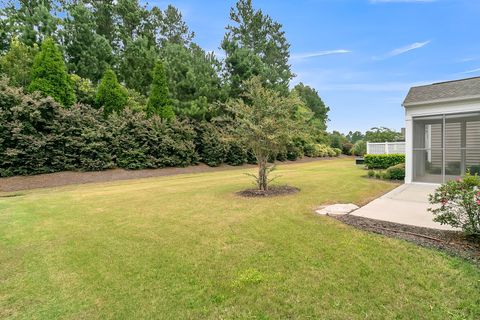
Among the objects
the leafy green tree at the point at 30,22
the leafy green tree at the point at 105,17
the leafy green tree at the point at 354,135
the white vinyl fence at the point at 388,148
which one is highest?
the leafy green tree at the point at 105,17

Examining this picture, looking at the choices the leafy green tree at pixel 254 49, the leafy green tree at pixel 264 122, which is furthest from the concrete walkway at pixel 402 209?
the leafy green tree at pixel 254 49

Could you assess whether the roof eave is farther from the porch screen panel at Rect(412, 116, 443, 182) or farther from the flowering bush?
the flowering bush

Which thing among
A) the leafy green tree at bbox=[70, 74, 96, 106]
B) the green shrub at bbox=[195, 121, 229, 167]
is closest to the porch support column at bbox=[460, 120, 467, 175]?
the green shrub at bbox=[195, 121, 229, 167]

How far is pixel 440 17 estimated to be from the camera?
11.0m

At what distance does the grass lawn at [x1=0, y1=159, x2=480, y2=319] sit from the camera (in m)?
2.47

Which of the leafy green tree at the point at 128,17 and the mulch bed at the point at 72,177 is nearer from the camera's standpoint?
the mulch bed at the point at 72,177

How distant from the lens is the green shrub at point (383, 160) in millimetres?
13727

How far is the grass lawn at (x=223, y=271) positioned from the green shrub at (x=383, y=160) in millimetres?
10873

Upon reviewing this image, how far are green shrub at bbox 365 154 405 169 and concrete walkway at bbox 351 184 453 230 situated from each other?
5.99m

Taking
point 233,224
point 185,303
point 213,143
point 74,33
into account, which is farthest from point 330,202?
point 74,33

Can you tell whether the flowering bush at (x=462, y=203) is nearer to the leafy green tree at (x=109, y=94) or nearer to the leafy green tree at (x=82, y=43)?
the leafy green tree at (x=109, y=94)

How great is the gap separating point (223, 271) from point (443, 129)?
10511 millimetres

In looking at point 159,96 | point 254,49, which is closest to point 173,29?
point 254,49

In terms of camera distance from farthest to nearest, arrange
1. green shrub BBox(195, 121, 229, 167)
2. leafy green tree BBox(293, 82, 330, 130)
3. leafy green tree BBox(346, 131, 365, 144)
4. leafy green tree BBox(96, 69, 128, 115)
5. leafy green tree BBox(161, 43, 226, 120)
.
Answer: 1. leafy green tree BBox(346, 131, 365, 144)
2. leafy green tree BBox(293, 82, 330, 130)
3. green shrub BBox(195, 121, 229, 167)
4. leafy green tree BBox(161, 43, 226, 120)
5. leafy green tree BBox(96, 69, 128, 115)
